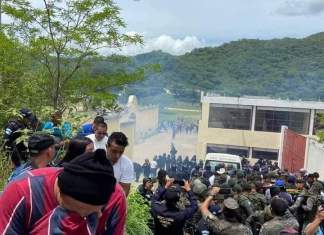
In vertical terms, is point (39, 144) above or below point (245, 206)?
above

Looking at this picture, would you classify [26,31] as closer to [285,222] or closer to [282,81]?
[285,222]

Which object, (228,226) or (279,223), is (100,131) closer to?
(228,226)

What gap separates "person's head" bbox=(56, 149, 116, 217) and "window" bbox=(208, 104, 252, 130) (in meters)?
32.2

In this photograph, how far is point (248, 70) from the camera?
286 ft

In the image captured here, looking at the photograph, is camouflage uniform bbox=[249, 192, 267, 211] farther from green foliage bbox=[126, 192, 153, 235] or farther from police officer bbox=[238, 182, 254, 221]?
green foliage bbox=[126, 192, 153, 235]

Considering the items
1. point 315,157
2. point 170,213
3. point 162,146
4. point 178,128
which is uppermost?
point 170,213

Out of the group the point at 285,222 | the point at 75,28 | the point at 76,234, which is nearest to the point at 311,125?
the point at 75,28

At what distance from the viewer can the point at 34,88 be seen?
885cm

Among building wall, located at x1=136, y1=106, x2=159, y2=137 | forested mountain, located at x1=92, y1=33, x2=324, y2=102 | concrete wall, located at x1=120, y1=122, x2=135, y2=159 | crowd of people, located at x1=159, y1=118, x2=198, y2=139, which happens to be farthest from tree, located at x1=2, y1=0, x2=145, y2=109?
forested mountain, located at x1=92, y1=33, x2=324, y2=102

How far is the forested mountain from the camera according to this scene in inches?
3024

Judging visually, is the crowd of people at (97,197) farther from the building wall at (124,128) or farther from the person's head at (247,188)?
the building wall at (124,128)

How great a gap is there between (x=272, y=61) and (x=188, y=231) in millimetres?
86444

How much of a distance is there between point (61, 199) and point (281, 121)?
107 feet

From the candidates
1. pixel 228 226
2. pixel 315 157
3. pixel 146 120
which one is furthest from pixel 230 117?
pixel 228 226
